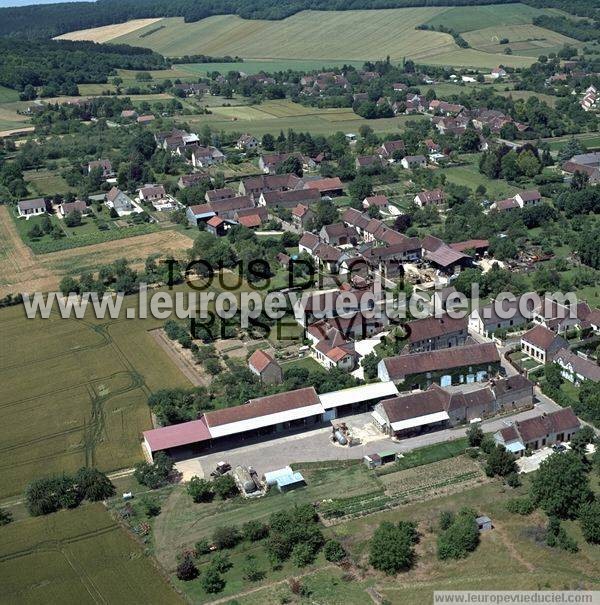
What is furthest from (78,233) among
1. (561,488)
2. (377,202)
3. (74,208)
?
(561,488)

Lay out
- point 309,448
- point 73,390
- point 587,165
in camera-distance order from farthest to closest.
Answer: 1. point 587,165
2. point 73,390
3. point 309,448

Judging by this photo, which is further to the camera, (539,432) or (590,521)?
(539,432)

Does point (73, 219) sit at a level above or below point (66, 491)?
above

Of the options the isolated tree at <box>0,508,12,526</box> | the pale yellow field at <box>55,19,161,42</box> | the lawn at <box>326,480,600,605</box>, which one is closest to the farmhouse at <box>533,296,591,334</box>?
the lawn at <box>326,480,600,605</box>

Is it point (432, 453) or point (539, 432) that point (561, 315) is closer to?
point (539, 432)

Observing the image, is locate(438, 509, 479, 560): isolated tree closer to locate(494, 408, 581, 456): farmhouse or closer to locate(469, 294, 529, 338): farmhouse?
locate(494, 408, 581, 456): farmhouse

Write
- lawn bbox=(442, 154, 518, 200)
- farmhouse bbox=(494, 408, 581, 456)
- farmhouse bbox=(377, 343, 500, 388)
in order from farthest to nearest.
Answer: lawn bbox=(442, 154, 518, 200) → farmhouse bbox=(377, 343, 500, 388) → farmhouse bbox=(494, 408, 581, 456)
